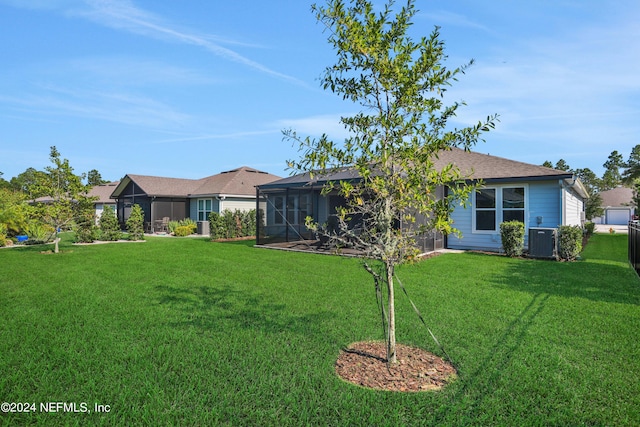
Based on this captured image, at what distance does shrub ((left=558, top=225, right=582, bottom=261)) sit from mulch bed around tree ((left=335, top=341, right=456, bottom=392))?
9.19 m

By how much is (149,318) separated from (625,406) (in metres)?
5.59

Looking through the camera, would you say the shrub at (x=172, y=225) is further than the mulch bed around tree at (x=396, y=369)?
Yes

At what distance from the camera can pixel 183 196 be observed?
26.4 metres

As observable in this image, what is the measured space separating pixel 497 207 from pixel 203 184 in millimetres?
22569

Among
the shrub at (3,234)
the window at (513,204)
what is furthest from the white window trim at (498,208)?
the shrub at (3,234)

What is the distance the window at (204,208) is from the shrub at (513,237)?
62.9 ft

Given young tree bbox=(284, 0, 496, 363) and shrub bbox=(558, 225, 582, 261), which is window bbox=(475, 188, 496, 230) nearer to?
shrub bbox=(558, 225, 582, 261)

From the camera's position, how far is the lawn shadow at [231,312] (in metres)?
5.00

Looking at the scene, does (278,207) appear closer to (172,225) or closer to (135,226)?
(135,226)

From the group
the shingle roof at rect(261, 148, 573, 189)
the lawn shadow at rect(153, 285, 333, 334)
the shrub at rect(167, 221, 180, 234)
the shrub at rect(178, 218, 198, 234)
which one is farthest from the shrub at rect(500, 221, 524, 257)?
the shrub at rect(167, 221, 180, 234)

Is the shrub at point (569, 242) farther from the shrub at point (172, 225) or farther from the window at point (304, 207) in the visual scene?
the shrub at point (172, 225)

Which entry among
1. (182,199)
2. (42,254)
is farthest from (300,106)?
(182,199)

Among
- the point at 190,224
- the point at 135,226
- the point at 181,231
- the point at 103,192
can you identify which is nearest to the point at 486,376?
the point at 135,226

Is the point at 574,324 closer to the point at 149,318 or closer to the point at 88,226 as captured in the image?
the point at 149,318
